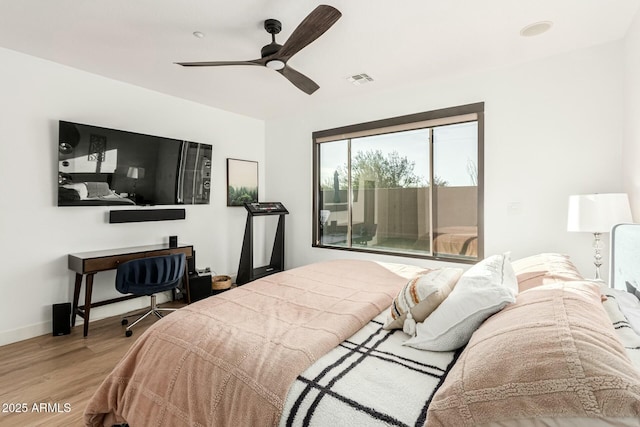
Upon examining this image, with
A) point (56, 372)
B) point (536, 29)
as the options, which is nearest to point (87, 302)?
point (56, 372)

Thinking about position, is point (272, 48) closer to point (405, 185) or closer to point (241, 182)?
point (405, 185)

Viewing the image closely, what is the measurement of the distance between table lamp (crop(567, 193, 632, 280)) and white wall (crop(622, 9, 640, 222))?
14 cm

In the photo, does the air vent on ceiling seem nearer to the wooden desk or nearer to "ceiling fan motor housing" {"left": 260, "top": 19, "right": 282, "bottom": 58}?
"ceiling fan motor housing" {"left": 260, "top": 19, "right": 282, "bottom": 58}

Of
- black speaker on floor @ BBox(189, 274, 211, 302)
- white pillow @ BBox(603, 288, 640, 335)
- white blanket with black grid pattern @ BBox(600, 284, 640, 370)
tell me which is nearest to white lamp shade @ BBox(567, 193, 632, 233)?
white pillow @ BBox(603, 288, 640, 335)

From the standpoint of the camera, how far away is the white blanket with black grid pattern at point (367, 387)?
898 millimetres

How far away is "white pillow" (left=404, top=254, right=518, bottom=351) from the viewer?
1160 millimetres

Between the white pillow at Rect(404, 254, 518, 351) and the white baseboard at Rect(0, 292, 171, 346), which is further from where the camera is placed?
the white baseboard at Rect(0, 292, 171, 346)

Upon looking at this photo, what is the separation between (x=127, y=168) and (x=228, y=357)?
3.06 meters

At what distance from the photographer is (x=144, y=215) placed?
3619 millimetres

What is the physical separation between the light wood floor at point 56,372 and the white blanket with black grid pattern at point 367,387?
1.65 m

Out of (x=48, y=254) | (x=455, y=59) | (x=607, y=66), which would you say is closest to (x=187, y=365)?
(x=48, y=254)

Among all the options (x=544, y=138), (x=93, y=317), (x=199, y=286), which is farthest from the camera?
(x=199, y=286)

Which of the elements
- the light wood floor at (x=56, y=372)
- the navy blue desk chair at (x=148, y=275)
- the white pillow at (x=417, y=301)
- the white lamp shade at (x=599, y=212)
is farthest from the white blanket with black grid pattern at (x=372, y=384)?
the navy blue desk chair at (x=148, y=275)

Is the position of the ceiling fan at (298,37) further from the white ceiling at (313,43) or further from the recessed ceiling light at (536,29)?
the recessed ceiling light at (536,29)
